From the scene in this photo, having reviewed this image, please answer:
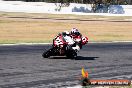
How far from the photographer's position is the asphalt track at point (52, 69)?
48.7 feet

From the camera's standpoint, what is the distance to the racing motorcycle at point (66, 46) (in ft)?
70.4

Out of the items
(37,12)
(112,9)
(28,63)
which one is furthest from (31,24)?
(28,63)

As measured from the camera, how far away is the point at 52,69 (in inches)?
722

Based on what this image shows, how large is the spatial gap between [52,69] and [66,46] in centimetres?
344

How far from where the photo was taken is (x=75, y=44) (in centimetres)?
2169

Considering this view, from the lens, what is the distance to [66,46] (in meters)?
21.6

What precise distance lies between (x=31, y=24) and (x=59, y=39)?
3918 centimetres

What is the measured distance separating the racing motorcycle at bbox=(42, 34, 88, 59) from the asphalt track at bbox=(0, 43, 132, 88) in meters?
0.34

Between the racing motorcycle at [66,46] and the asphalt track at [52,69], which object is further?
the racing motorcycle at [66,46]

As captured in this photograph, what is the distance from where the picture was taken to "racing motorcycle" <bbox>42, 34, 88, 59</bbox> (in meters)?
21.5

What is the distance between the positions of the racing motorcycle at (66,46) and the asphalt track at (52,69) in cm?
34

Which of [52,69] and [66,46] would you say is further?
[66,46]

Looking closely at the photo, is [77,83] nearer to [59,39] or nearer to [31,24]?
[59,39]

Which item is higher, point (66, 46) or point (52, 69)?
point (66, 46)
